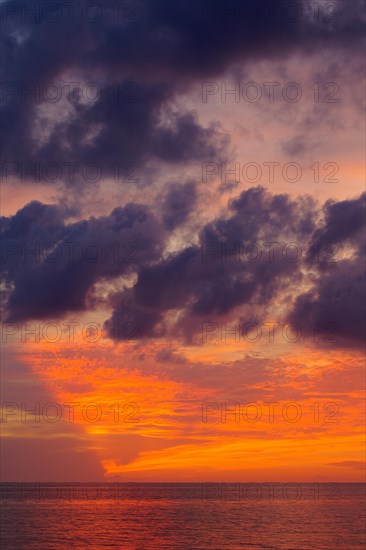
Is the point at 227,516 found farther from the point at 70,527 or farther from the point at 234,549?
the point at 234,549

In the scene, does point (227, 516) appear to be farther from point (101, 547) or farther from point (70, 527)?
point (101, 547)

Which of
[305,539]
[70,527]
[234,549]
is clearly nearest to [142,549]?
[234,549]

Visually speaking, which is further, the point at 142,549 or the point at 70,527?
the point at 70,527

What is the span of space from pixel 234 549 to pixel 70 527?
141 feet

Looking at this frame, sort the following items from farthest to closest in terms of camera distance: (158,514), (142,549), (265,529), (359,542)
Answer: (158,514), (265,529), (359,542), (142,549)

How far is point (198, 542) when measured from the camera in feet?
375

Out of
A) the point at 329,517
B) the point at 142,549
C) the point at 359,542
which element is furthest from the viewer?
the point at 329,517

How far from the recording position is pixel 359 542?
374 ft

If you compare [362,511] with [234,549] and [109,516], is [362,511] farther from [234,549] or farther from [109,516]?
[234,549]

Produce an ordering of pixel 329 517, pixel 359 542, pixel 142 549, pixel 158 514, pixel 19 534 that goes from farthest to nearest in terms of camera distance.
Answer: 1. pixel 158 514
2. pixel 329 517
3. pixel 19 534
4. pixel 359 542
5. pixel 142 549

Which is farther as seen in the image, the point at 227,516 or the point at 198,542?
the point at 227,516

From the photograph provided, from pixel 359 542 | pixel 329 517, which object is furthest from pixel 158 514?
pixel 359 542

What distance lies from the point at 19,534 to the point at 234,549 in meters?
38.7

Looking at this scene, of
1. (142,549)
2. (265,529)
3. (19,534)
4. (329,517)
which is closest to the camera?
(142,549)
